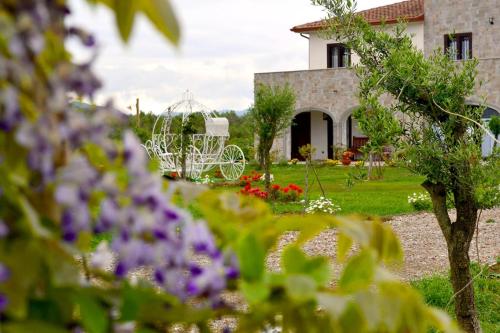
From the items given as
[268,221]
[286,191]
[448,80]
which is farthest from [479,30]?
[268,221]

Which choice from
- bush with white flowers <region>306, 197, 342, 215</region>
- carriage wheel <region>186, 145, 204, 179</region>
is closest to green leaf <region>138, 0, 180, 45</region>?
bush with white flowers <region>306, 197, 342, 215</region>

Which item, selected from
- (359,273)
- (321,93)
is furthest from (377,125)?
(321,93)

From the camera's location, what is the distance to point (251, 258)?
0.71 m

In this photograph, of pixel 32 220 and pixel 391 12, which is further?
pixel 391 12

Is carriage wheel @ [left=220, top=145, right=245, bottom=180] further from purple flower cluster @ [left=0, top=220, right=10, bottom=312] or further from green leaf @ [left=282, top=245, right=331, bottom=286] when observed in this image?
purple flower cluster @ [left=0, top=220, right=10, bottom=312]

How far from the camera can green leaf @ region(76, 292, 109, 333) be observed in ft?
2.11

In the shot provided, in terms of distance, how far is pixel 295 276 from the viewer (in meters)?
0.70

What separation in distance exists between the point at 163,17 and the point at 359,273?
37cm

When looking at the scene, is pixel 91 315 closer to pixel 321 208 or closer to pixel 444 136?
pixel 444 136

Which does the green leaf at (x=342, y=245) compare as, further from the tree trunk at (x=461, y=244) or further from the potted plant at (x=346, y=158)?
the potted plant at (x=346, y=158)

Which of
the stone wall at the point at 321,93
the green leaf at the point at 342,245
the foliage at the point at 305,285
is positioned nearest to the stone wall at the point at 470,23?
the stone wall at the point at 321,93

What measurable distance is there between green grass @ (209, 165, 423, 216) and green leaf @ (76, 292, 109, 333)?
7.65m

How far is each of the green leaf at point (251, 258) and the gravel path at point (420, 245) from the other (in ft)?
20.9

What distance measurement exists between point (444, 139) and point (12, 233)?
4.53m
